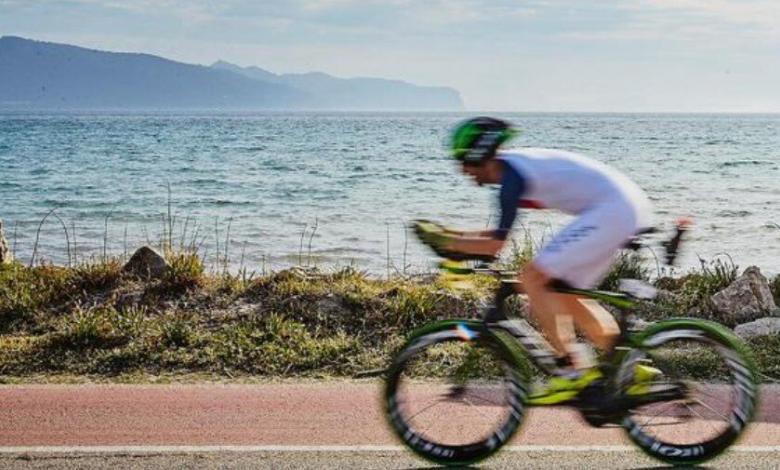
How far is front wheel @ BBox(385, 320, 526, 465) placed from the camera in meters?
5.94

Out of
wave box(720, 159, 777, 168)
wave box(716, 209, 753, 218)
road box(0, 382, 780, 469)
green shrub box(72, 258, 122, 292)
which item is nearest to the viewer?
road box(0, 382, 780, 469)

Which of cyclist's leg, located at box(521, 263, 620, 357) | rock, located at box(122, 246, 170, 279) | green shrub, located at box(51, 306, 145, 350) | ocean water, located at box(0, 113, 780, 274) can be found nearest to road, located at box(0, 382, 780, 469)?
cyclist's leg, located at box(521, 263, 620, 357)

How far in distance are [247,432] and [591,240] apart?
2.38 meters

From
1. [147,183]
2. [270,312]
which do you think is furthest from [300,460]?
[147,183]

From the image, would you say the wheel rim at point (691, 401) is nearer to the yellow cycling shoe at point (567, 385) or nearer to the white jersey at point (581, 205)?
the yellow cycling shoe at point (567, 385)

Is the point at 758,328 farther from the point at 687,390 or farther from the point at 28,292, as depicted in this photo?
the point at 28,292

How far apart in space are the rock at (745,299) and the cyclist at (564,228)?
4883 millimetres

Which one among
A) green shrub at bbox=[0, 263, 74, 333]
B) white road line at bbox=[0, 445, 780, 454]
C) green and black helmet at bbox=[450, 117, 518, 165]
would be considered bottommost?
green shrub at bbox=[0, 263, 74, 333]

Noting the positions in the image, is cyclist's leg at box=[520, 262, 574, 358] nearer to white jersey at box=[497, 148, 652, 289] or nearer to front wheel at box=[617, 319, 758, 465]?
white jersey at box=[497, 148, 652, 289]

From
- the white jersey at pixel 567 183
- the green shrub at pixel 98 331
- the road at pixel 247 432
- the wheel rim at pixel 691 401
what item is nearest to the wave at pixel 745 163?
the green shrub at pixel 98 331

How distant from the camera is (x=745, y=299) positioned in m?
10.5

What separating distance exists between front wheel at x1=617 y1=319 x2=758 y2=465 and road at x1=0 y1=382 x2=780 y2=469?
223 millimetres

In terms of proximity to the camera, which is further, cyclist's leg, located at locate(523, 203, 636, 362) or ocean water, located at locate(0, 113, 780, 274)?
ocean water, located at locate(0, 113, 780, 274)

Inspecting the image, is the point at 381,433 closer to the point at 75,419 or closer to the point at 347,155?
the point at 75,419
